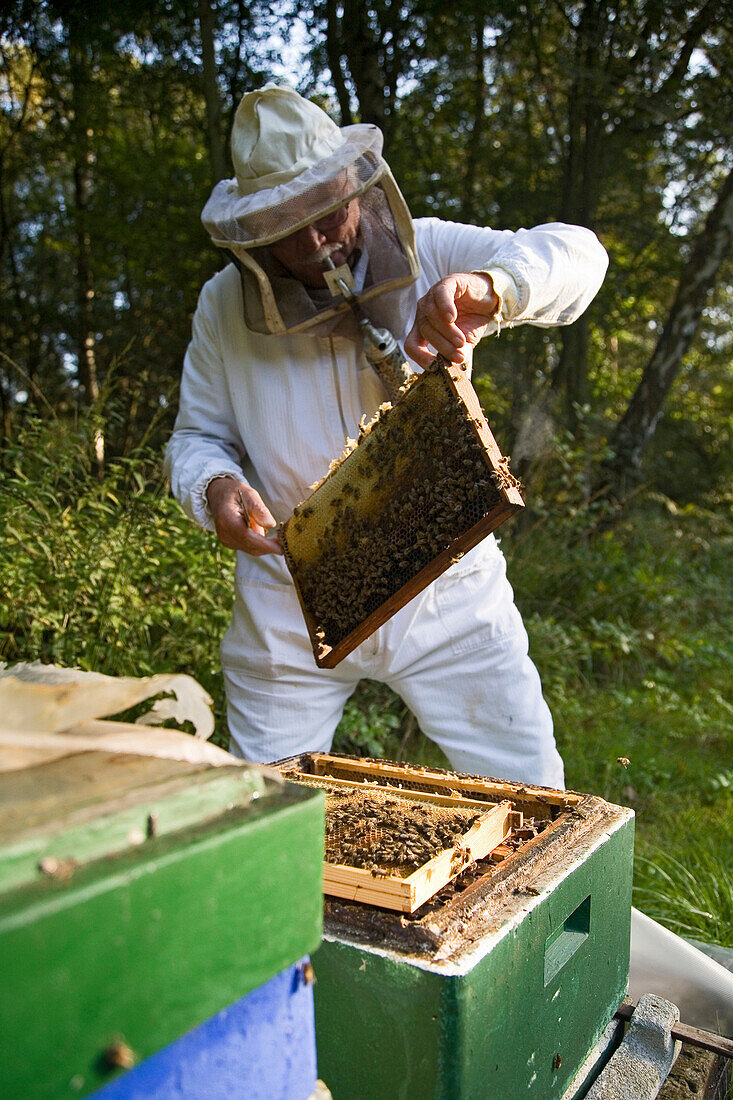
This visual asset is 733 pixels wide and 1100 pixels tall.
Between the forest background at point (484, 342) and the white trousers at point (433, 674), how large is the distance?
0.88 m

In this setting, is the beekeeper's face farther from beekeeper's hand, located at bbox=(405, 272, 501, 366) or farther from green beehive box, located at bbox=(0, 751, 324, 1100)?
green beehive box, located at bbox=(0, 751, 324, 1100)

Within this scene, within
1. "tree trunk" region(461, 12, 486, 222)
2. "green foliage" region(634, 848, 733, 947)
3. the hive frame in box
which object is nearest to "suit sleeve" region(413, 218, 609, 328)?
the hive frame in box

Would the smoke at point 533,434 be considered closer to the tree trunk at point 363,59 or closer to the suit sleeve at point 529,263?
the tree trunk at point 363,59

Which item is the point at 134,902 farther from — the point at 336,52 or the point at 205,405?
the point at 336,52

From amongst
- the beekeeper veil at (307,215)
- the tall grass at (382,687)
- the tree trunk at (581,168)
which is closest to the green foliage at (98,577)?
the tall grass at (382,687)

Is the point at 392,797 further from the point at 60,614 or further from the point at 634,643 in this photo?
the point at 634,643

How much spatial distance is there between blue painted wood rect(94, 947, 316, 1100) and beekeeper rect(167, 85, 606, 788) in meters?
1.42

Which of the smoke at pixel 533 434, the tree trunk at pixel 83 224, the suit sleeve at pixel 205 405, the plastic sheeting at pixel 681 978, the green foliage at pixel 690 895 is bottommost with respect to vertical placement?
the green foliage at pixel 690 895

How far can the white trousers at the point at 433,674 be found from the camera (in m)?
2.39

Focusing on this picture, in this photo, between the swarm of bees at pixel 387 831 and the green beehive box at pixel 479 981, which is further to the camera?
the swarm of bees at pixel 387 831

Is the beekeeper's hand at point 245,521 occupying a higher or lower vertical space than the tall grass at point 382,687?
higher

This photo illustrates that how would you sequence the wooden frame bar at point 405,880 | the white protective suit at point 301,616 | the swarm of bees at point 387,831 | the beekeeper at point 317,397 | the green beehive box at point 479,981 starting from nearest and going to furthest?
1. the green beehive box at point 479,981
2. the wooden frame bar at point 405,880
3. the swarm of bees at point 387,831
4. the beekeeper at point 317,397
5. the white protective suit at point 301,616

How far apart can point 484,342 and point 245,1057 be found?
6.93 meters

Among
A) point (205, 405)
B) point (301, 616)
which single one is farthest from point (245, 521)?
point (205, 405)
